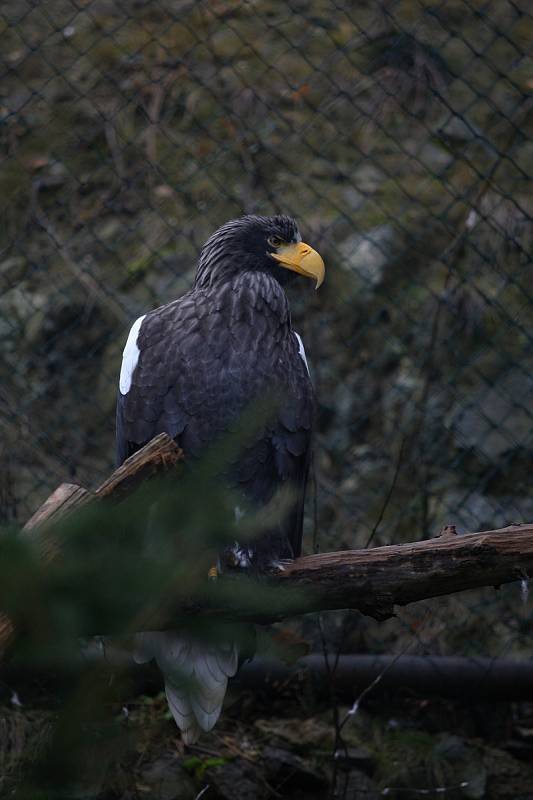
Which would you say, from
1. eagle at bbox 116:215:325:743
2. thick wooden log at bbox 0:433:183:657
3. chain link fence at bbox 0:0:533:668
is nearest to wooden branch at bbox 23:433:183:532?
thick wooden log at bbox 0:433:183:657

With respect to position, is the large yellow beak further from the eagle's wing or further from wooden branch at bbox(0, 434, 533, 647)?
wooden branch at bbox(0, 434, 533, 647)

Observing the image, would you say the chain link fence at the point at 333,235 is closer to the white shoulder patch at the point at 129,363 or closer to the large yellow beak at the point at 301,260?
the large yellow beak at the point at 301,260

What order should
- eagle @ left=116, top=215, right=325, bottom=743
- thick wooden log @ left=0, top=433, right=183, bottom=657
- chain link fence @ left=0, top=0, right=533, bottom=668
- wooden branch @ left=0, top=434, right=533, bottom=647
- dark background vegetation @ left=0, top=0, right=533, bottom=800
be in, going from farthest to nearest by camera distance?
chain link fence @ left=0, top=0, right=533, bottom=668 → dark background vegetation @ left=0, top=0, right=533, bottom=800 → eagle @ left=116, top=215, right=325, bottom=743 → wooden branch @ left=0, top=434, right=533, bottom=647 → thick wooden log @ left=0, top=433, right=183, bottom=657

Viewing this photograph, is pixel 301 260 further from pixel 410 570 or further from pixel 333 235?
pixel 410 570

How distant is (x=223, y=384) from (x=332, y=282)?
157cm

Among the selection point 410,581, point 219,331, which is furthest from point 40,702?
point 410,581

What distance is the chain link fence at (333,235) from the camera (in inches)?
133

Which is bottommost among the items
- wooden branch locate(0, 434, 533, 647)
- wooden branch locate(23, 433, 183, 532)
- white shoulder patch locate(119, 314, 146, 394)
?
white shoulder patch locate(119, 314, 146, 394)

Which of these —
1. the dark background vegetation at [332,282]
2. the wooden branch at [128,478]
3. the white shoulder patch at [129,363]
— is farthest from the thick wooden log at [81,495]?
the dark background vegetation at [332,282]

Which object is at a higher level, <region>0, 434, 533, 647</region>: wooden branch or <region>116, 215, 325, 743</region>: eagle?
<region>0, 434, 533, 647</region>: wooden branch

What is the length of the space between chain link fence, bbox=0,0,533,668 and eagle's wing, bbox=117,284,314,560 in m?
0.50

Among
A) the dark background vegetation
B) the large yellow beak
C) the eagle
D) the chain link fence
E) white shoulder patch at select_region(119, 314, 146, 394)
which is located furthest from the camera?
the chain link fence

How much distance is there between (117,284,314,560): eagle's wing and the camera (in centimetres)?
245

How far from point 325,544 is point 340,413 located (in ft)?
1.74
